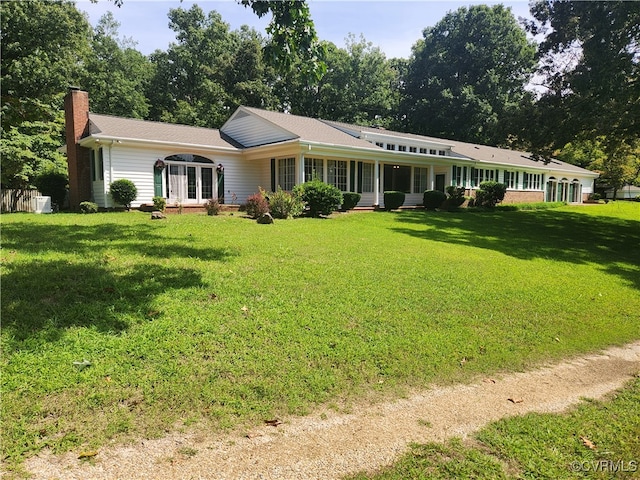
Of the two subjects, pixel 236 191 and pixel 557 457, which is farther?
pixel 236 191

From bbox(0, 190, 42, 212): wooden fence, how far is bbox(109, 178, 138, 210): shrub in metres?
4.54

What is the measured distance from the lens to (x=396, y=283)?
7039mm

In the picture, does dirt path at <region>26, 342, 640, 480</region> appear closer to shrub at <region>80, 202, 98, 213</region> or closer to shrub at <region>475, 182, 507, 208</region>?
shrub at <region>80, 202, 98, 213</region>

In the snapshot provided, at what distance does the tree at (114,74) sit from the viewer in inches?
1326

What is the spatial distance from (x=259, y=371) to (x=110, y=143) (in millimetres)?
15634

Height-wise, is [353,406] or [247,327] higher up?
[247,327]

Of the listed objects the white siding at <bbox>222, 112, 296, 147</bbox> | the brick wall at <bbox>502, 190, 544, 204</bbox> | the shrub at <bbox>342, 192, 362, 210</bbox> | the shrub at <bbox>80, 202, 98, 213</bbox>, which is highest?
the white siding at <bbox>222, 112, 296, 147</bbox>

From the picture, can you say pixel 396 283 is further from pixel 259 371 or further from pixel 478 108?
pixel 478 108

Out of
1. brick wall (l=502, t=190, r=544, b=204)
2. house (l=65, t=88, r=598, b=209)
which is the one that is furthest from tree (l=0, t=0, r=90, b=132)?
brick wall (l=502, t=190, r=544, b=204)

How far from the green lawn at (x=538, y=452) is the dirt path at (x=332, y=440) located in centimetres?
13

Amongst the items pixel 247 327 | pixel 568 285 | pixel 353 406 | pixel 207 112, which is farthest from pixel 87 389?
pixel 207 112

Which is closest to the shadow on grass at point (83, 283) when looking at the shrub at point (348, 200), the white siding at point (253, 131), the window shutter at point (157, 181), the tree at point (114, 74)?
the window shutter at point (157, 181)

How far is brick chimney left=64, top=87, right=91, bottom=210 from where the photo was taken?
17.9 metres

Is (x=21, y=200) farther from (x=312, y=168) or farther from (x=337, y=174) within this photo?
(x=337, y=174)
